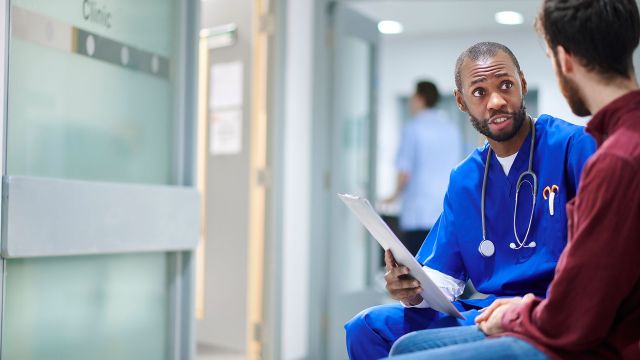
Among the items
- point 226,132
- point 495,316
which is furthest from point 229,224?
point 495,316

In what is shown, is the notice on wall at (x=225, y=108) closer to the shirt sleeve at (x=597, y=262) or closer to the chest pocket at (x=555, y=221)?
the chest pocket at (x=555, y=221)

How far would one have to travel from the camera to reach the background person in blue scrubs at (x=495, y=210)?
58.1 inches

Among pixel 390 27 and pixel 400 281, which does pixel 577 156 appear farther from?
pixel 390 27

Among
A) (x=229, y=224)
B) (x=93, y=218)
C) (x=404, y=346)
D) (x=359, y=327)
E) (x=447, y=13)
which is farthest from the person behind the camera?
(x=447, y=13)

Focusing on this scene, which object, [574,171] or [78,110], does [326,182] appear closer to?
[78,110]

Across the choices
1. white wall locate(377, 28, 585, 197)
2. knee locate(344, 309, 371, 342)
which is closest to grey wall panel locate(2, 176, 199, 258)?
knee locate(344, 309, 371, 342)

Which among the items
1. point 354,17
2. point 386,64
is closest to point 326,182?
point 354,17

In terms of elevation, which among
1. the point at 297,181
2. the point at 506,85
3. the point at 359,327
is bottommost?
the point at 359,327

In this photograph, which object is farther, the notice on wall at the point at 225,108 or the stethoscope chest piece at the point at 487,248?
the notice on wall at the point at 225,108

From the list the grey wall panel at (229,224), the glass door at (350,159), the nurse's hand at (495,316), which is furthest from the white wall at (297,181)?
the nurse's hand at (495,316)

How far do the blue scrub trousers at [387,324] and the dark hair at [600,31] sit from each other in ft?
2.02

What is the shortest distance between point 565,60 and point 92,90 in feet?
5.72

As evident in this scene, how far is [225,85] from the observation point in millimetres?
4078

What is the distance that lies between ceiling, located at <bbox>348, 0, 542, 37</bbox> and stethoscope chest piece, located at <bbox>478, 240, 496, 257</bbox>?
4.40m
